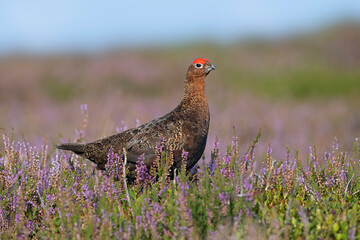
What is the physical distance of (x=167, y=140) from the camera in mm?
4215

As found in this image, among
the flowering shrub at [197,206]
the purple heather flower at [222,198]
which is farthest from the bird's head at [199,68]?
the purple heather flower at [222,198]

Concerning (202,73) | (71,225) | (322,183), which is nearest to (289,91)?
(202,73)

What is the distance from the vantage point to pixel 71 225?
313 centimetres

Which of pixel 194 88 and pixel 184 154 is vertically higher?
pixel 194 88

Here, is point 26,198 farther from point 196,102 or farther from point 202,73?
point 202,73

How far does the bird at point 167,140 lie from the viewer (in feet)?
13.8

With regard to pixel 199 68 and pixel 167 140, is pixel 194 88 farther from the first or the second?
pixel 167 140

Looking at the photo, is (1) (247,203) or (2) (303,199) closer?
(1) (247,203)

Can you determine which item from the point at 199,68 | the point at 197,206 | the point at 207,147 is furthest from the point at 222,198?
the point at 207,147

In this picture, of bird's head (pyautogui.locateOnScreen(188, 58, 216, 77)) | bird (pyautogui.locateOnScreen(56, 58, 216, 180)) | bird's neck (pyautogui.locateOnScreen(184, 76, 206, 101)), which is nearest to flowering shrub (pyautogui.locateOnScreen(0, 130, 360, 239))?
bird (pyautogui.locateOnScreen(56, 58, 216, 180))

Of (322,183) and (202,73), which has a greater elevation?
(202,73)

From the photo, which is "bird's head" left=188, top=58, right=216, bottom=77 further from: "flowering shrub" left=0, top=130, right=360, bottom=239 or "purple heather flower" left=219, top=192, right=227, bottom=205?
"purple heather flower" left=219, top=192, right=227, bottom=205

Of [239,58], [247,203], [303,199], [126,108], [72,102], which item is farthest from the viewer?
[239,58]

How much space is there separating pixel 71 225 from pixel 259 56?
1801cm
